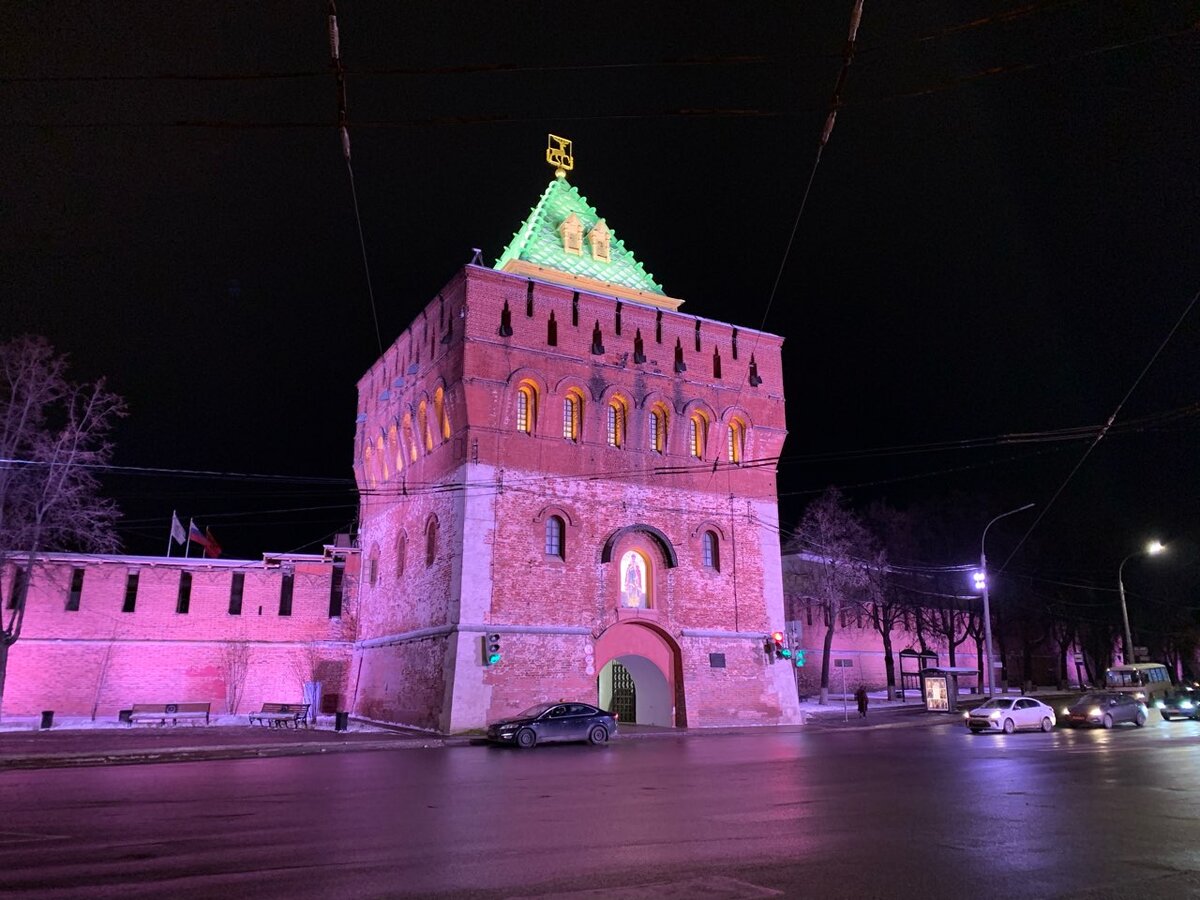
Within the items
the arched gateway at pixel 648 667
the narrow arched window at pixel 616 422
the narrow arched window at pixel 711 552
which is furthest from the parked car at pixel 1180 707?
the narrow arched window at pixel 616 422

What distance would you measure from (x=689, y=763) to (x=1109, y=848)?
9.77 m

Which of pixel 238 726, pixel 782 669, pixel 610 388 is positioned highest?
pixel 610 388

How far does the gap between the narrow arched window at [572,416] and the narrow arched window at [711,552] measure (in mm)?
6854

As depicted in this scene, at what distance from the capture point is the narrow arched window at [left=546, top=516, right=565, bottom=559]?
1167 inches

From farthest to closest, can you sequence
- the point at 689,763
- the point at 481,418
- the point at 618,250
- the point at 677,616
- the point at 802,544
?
the point at 802,544, the point at 618,250, the point at 677,616, the point at 481,418, the point at 689,763

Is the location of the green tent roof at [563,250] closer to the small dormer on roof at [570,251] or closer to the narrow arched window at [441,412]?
the small dormer on roof at [570,251]

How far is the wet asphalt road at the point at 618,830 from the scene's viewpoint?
6836mm

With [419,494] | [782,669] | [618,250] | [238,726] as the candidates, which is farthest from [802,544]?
[238,726]

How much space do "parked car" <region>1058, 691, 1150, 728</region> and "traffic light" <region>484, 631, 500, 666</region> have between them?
70.5 feet

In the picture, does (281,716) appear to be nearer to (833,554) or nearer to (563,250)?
(563,250)

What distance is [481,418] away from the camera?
28844 mm

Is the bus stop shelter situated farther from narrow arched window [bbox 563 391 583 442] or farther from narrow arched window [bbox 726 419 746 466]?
narrow arched window [bbox 563 391 583 442]

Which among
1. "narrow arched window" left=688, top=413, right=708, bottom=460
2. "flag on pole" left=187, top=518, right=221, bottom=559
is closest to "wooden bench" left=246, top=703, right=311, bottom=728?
"flag on pole" left=187, top=518, right=221, bottom=559

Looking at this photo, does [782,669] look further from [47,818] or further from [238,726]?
[47,818]
